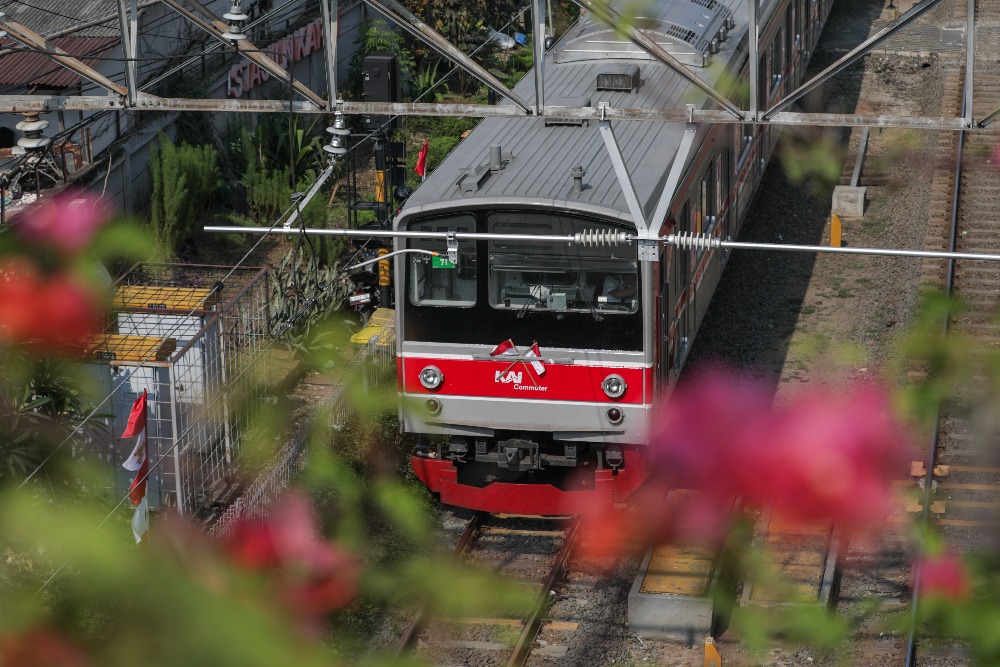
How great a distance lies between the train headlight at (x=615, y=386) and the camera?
35.1 ft

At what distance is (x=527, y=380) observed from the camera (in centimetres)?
1086

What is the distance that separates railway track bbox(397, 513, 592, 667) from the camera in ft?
32.3

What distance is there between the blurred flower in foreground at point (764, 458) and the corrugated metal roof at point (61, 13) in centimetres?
897

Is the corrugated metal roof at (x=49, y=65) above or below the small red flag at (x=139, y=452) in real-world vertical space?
above

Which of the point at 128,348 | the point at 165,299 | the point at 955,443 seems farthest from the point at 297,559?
the point at 955,443

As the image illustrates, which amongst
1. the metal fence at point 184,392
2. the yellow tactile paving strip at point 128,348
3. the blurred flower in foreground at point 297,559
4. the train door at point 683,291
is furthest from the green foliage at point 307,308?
the train door at point 683,291

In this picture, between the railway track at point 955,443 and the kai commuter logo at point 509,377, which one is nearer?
the railway track at point 955,443

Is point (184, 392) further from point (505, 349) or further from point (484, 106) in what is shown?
point (484, 106)

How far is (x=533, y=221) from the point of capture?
10477mm

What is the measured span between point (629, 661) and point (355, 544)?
2639 millimetres

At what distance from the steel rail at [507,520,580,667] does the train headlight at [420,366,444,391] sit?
5.40ft

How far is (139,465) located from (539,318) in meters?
3.09

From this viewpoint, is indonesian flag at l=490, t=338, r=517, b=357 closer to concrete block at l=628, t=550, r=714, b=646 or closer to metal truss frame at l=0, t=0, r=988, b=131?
concrete block at l=628, t=550, r=714, b=646

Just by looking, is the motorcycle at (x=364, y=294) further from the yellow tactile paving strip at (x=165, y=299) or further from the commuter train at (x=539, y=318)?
the commuter train at (x=539, y=318)
